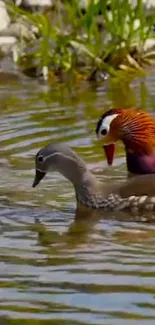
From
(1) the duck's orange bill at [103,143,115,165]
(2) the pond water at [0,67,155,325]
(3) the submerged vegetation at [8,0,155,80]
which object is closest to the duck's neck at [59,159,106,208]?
(2) the pond water at [0,67,155,325]

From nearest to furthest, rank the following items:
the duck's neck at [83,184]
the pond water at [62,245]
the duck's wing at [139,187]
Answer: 1. the pond water at [62,245]
2. the duck's wing at [139,187]
3. the duck's neck at [83,184]

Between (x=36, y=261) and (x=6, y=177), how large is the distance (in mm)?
2219

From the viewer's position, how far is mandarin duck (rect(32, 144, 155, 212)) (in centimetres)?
792

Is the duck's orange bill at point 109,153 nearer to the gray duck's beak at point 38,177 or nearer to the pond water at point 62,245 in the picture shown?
the pond water at point 62,245

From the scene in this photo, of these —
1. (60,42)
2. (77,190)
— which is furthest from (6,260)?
(60,42)

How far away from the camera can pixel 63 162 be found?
8.24 m

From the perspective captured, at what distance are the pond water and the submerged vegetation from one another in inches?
62.2

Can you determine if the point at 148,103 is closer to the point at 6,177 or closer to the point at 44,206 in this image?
the point at 6,177

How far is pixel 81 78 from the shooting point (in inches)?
509

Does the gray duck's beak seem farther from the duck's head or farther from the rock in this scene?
the rock

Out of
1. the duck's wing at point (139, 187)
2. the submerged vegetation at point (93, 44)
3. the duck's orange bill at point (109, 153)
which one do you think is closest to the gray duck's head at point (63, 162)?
the duck's wing at point (139, 187)

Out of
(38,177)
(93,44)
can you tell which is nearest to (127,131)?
(38,177)

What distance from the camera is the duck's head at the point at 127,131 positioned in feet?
30.2

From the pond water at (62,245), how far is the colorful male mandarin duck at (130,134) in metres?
0.14
